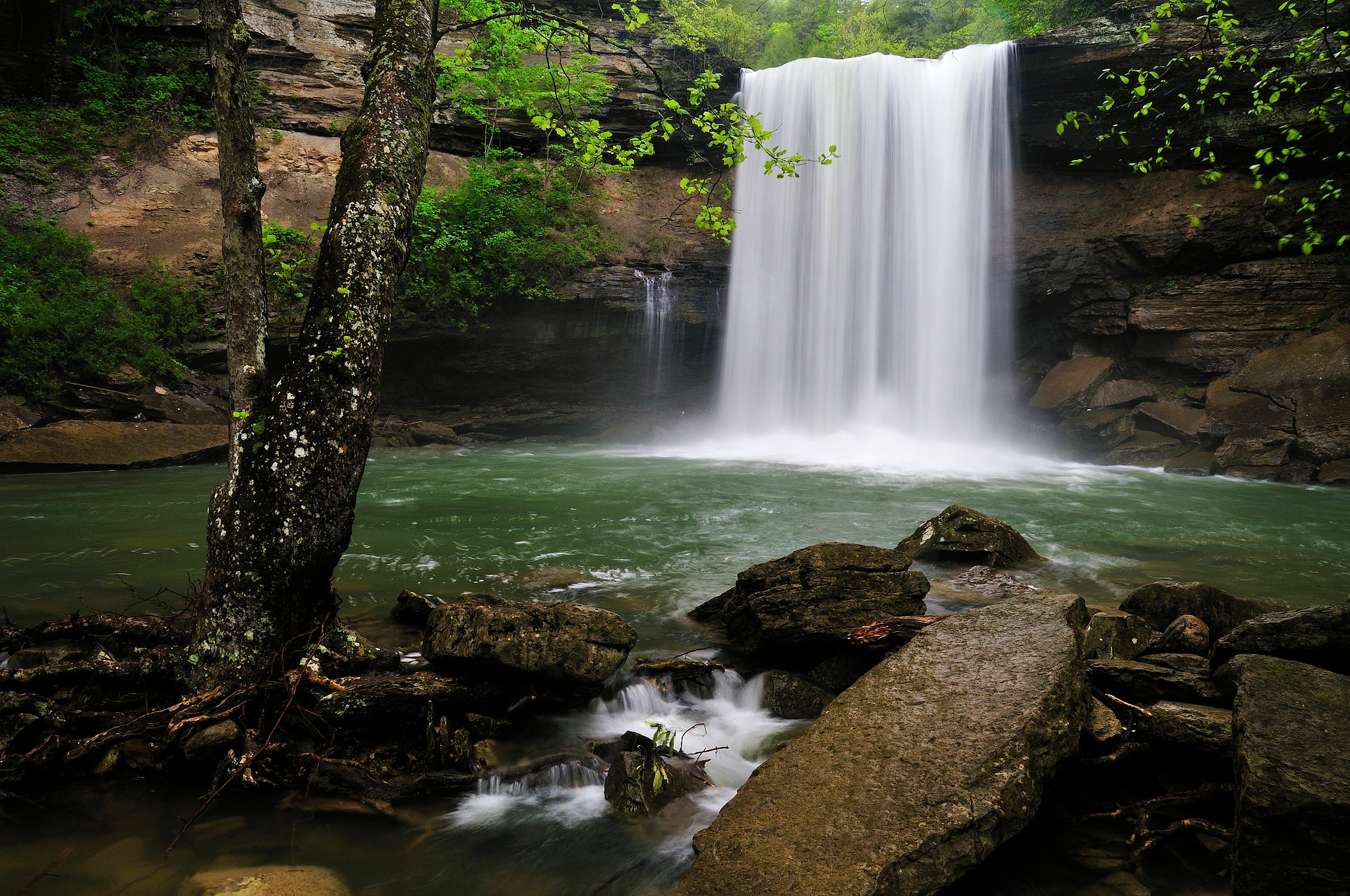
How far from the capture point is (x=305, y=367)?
3754 mm

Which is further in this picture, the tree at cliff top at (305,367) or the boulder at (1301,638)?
the tree at cliff top at (305,367)

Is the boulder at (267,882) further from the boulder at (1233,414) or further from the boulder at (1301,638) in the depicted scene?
the boulder at (1233,414)

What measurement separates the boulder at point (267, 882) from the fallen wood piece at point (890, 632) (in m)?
3.00

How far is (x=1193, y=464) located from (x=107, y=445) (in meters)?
22.6

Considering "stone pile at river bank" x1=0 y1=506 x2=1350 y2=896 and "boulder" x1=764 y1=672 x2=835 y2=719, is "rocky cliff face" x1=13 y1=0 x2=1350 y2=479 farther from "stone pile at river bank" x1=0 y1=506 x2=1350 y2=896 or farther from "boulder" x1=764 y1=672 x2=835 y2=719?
"boulder" x1=764 y1=672 x2=835 y2=719

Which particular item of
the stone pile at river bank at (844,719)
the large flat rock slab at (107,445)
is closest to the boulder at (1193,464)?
the stone pile at river bank at (844,719)

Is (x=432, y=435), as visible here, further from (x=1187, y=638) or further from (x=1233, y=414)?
(x=1233, y=414)

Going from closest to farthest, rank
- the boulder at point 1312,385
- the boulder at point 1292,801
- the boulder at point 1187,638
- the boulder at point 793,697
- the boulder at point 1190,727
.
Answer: the boulder at point 1292,801 < the boulder at point 1190,727 < the boulder at point 1187,638 < the boulder at point 793,697 < the boulder at point 1312,385

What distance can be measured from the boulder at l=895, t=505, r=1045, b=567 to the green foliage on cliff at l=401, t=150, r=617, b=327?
13.9 metres

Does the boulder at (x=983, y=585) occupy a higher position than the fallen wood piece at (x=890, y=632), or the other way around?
the fallen wood piece at (x=890, y=632)

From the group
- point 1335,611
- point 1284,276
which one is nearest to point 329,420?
point 1335,611

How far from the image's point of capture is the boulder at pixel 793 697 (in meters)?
4.38

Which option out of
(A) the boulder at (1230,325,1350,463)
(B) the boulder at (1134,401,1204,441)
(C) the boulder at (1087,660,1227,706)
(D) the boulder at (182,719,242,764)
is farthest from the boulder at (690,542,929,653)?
(B) the boulder at (1134,401,1204,441)

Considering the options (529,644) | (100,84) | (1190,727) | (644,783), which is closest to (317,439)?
(529,644)
